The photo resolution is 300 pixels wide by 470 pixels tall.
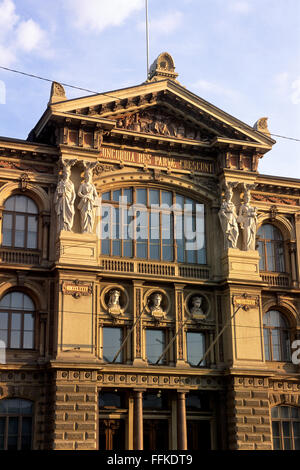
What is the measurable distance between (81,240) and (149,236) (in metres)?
3.81

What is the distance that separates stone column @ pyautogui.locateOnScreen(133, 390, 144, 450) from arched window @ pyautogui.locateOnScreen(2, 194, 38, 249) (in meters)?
7.96

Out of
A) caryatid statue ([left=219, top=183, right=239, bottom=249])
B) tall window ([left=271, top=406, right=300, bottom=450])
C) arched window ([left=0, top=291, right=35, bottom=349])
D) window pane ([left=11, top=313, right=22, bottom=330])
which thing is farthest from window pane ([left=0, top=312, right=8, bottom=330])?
tall window ([left=271, top=406, right=300, bottom=450])

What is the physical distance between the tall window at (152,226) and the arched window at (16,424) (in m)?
7.78

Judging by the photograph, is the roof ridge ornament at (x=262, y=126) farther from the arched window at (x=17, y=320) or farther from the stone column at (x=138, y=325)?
the arched window at (x=17, y=320)

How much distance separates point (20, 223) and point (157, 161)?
7378mm

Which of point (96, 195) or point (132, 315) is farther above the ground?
point (96, 195)

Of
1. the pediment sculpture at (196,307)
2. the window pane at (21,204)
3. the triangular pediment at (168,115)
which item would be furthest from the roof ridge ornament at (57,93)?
the pediment sculpture at (196,307)

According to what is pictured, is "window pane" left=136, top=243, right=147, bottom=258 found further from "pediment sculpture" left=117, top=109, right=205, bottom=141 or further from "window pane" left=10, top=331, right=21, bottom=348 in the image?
"window pane" left=10, top=331, right=21, bottom=348

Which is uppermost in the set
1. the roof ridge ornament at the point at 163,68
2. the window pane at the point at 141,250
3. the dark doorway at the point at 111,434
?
the roof ridge ornament at the point at 163,68

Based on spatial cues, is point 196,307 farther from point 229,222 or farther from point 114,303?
point 229,222

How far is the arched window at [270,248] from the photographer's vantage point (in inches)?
1591

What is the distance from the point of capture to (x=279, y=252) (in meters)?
40.9
